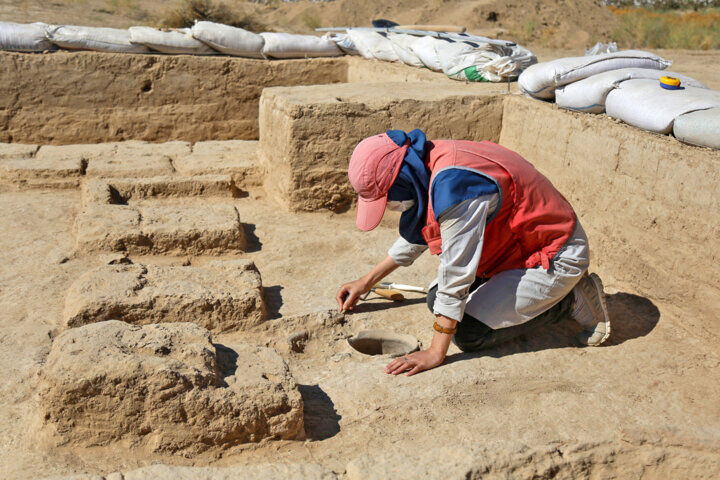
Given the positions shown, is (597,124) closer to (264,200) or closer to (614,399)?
(614,399)

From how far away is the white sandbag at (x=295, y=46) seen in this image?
6.53 metres

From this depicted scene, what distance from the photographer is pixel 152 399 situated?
78.2 inches

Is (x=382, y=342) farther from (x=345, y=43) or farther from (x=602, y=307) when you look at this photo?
(x=345, y=43)

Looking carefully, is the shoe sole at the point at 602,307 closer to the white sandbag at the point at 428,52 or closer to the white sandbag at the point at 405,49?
the white sandbag at the point at 428,52

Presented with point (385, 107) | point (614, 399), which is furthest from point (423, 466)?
point (385, 107)

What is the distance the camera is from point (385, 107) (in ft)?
14.2

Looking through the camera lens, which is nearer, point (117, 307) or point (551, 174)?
point (117, 307)


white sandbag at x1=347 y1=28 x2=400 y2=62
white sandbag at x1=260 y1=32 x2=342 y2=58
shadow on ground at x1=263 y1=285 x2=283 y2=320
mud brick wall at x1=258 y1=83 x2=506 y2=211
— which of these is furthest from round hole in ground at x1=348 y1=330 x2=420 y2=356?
white sandbag at x1=260 y1=32 x2=342 y2=58

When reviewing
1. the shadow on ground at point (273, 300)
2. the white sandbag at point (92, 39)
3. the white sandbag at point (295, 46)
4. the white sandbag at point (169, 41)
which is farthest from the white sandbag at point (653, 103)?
the white sandbag at point (92, 39)

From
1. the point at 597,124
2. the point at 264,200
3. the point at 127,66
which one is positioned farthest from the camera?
the point at 127,66

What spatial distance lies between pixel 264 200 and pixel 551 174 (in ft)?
6.64

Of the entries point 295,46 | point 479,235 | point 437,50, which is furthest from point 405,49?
point 479,235

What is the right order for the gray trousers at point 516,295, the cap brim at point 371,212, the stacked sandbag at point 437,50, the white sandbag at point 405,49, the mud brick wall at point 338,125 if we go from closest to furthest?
the cap brim at point 371,212 < the gray trousers at point 516,295 < the mud brick wall at point 338,125 < the stacked sandbag at point 437,50 < the white sandbag at point 405,49

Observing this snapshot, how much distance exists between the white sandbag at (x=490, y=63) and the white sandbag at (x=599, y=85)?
1207 mm
